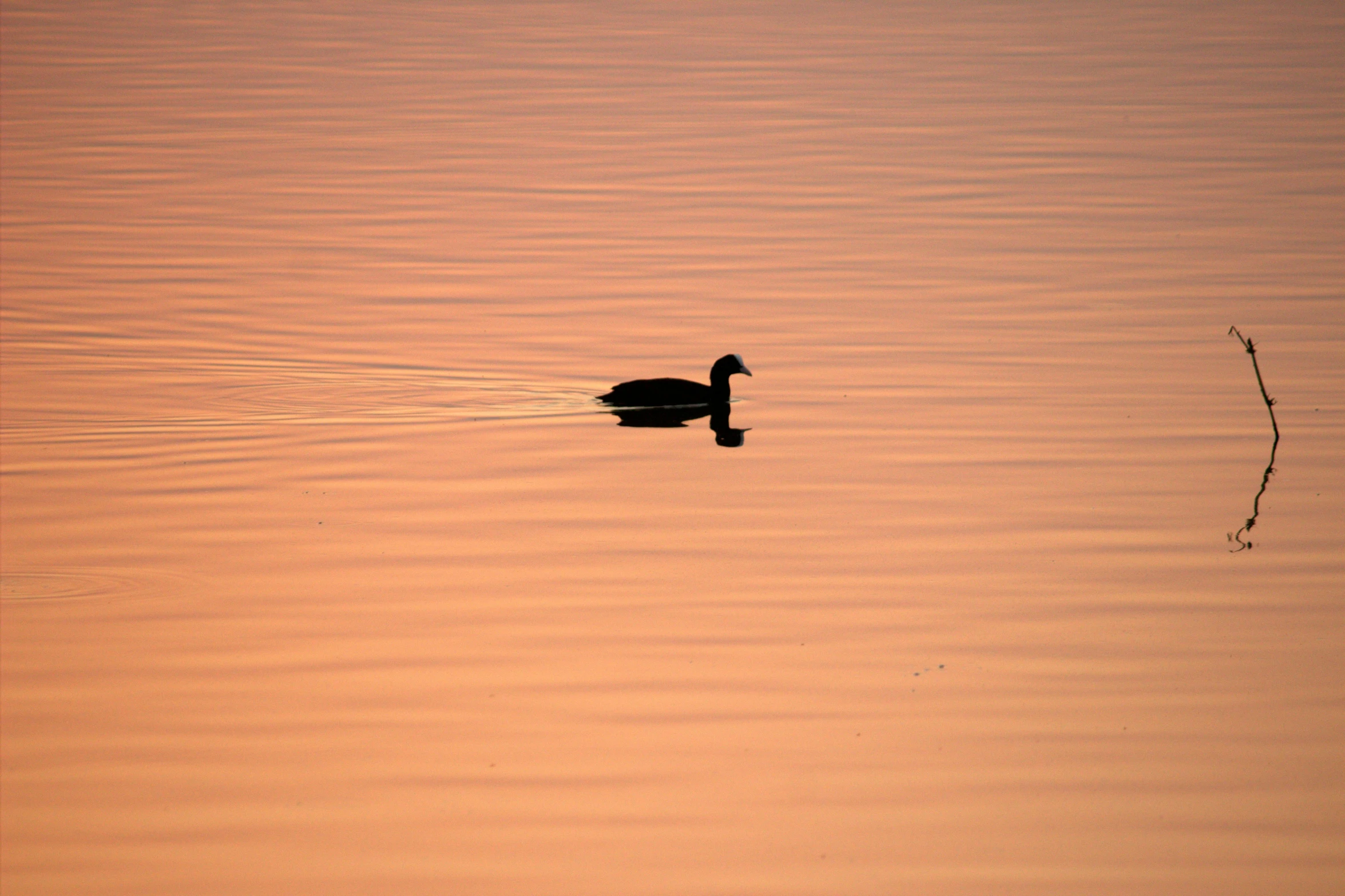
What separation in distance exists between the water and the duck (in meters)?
0.25

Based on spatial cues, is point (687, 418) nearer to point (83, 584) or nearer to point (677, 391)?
point (677, 391)

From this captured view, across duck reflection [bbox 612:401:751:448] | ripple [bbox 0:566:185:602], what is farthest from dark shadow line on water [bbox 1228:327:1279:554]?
ripple [bbox 0:566:185:602]

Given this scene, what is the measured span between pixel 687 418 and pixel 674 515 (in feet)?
11.3

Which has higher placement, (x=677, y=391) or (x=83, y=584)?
(x=677, y=391)

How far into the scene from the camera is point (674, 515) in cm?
1405

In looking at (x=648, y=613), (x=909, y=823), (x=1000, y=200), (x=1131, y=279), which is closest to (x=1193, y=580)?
(x=648, y=613)

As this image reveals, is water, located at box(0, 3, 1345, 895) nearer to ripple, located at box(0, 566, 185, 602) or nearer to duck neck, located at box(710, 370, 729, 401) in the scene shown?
ripple, located at box(0, 566, 185, 602)

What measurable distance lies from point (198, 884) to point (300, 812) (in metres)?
0.78

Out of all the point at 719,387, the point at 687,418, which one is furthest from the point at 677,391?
the point at 719,387

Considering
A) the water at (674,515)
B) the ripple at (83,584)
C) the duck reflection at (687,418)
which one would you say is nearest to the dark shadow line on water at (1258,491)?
the water at (674,515)

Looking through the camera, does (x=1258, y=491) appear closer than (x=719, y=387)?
Yes

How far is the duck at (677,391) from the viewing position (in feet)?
54.9

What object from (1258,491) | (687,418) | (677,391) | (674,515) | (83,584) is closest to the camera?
(83,584)

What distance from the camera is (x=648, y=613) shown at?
11.8 m
